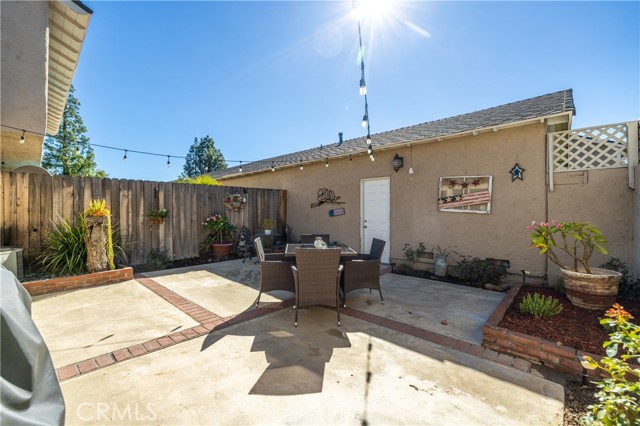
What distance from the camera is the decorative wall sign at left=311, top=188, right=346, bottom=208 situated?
27.6 ft

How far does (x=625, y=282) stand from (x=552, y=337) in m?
2.80

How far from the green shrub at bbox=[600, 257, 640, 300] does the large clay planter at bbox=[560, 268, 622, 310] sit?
1028mm

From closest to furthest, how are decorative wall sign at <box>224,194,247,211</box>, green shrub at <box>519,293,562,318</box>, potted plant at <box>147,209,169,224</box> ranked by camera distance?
green shrub at <box>519,293,562,318</box>
potted plant at <box>147,209,169,224</box>
decorative wall sign at <box>224,194,247,211</box>

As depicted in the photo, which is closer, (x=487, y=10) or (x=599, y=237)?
(x=599, y=237)

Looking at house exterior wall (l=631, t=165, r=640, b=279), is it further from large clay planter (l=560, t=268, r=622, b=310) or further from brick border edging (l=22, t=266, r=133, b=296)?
brick border edging (l=22, t=266, r=133, b=296)

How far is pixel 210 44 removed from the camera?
7293mm

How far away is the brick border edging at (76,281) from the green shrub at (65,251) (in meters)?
0.30

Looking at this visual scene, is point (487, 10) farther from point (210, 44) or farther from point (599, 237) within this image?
point (210, 44)

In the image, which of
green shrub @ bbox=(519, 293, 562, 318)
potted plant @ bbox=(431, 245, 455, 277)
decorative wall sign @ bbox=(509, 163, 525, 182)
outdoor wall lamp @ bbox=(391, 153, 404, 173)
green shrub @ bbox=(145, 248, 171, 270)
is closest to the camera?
green shrub @ bbox=(519, 293, 562, 318)

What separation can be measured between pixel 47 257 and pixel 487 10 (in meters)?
9.51

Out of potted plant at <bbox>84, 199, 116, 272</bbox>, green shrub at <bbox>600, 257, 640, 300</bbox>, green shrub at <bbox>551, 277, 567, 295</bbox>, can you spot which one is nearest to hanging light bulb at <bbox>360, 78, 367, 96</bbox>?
green shrub at <bbox>551, 277, 567, 295</bbox>

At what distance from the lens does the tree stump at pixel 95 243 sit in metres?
4.98

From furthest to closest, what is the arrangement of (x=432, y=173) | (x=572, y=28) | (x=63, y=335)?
(x=432, y=173), (x=572, y=28), (x=63, y=335)

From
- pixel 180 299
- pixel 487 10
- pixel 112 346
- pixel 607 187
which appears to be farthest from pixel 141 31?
pixel 607 187
